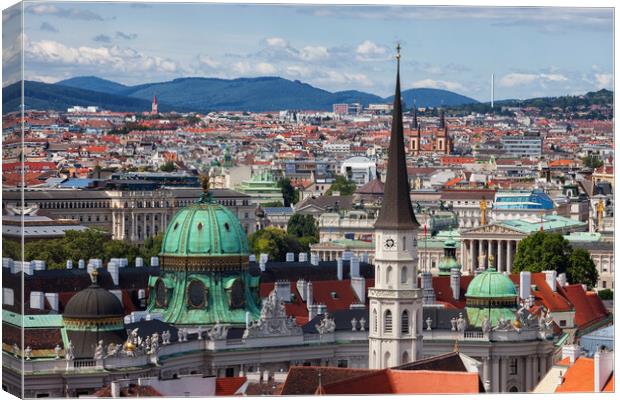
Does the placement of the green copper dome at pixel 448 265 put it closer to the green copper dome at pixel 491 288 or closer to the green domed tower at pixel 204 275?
the green copper dome at pixel 491 288

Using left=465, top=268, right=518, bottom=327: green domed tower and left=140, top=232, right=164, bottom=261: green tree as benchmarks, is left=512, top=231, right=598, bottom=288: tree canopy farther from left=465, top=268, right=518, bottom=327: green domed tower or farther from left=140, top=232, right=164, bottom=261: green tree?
left=465, top=268, right=518, bottom=327: green domed tower

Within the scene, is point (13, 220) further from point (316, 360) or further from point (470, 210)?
point (470, 210)

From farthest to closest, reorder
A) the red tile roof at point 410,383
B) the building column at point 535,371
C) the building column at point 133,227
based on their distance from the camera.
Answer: the building column at point 133,227 → the building column at point 535,371 → the red tile roof at point 410,383

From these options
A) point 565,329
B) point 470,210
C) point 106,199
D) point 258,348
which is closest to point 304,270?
point 565,329

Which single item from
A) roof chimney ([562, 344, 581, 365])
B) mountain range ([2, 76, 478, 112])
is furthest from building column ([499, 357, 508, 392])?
mountain range ([2, 76, 478, 112])

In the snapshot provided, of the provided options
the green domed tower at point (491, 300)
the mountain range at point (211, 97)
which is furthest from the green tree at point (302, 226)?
the green domed tower at point (491, 300)

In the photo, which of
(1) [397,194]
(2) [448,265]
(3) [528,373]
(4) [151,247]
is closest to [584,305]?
(2) [448,265]
